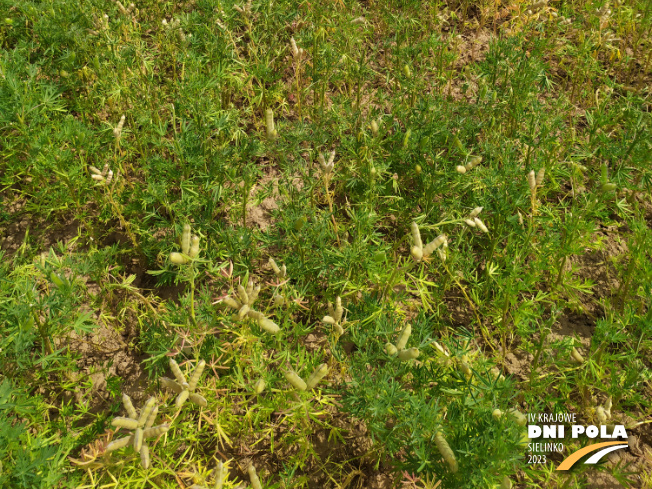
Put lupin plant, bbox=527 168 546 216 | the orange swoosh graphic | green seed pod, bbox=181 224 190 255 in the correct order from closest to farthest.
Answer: green seed pod, bbox=181 224 190 255
the orange swoosh graphic
lupin plant, bbox=527 168 546 216

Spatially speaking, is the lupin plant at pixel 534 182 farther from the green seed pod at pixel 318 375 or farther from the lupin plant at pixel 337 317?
the green seed pod at pixel 318 375

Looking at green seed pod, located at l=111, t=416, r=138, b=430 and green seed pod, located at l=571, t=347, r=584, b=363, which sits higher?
green seed pod, located at l=111, t=416, r=138, b=430

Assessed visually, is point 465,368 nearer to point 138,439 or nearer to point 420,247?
point 420,247

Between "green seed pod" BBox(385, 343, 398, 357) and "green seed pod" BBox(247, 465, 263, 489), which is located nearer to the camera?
"green seed pod" BBox(247, 465, 263, 489)

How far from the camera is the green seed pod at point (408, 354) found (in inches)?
84.0

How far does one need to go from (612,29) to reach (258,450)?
170 inches

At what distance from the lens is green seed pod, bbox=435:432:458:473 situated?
201 centimetres

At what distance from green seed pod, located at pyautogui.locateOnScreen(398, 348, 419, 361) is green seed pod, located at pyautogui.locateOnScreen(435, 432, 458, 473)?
0.31 m

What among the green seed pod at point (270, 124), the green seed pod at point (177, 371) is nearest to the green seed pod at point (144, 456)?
the green seed pod at point (177, 371)

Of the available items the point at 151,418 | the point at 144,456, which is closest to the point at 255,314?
the point at 151,418

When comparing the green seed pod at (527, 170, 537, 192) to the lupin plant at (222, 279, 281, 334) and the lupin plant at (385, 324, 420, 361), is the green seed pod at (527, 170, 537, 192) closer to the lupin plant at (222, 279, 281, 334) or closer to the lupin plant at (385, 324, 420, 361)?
the lupin plant at (385, 324, 420, 361)

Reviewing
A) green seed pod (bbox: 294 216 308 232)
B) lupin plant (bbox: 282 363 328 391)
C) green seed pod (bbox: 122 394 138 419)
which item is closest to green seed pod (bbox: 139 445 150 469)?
green seed pod (bbox: 122 394 138 419)

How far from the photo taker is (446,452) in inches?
79.7

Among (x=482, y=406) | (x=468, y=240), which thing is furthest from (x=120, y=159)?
(x=482, y=406)
